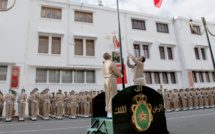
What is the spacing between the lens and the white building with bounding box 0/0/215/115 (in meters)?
13.6

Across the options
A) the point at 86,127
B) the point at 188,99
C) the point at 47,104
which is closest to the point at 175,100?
the point at 188,99

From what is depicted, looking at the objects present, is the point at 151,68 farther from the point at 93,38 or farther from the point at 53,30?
the point at 53,30

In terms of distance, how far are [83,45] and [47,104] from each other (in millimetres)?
6953

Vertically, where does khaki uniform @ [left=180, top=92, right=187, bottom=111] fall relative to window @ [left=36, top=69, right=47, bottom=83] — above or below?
below

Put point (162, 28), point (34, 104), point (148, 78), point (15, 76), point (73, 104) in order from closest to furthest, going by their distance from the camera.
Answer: point (34, 104)
point (73, 104)
point (15, 76)
point (148, 78)
point (162, 28)

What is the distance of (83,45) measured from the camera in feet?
52.6

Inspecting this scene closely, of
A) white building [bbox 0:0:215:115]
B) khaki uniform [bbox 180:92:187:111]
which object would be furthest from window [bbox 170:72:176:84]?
khaki uniform [bbox 180:92:187:111]

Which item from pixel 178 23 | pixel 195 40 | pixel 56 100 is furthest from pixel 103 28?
pixel 195 40

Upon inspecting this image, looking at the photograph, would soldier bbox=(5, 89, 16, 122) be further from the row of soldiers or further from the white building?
the row of soldiers

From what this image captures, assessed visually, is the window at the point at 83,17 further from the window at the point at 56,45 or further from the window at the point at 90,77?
the window at the point at 90,77

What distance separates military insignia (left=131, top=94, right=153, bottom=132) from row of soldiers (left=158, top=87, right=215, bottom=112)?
12060 mm

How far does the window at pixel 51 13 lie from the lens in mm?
15414

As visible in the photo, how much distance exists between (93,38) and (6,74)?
8388mm

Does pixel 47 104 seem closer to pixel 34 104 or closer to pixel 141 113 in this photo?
pixel 34 104
